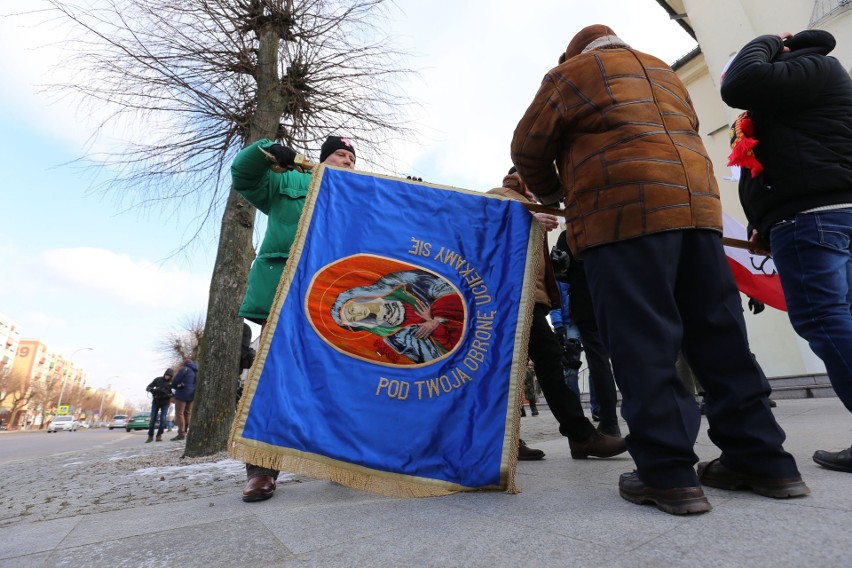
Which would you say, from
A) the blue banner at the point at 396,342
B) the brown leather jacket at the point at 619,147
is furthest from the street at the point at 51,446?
the brown leather jacket at the point at 619,147

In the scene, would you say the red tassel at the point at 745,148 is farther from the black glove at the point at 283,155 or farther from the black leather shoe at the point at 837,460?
the black glove at the point at 283,155

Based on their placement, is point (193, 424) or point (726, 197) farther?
point (726, 197)

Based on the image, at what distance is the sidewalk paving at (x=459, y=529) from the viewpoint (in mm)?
1124

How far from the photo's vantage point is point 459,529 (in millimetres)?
1436

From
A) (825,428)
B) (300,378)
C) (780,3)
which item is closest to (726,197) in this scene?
(780,3)

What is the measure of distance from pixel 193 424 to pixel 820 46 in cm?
574

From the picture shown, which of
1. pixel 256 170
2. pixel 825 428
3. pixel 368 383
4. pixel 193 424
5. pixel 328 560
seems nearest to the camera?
pixel 328 560

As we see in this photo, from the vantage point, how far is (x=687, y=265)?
69.7 inches

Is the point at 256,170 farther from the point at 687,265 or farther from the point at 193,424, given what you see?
the point at 193,424

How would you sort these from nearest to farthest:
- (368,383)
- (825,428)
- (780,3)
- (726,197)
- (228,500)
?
(368,383)
(228,500)
(825,428)
(780,3)
(726,197)

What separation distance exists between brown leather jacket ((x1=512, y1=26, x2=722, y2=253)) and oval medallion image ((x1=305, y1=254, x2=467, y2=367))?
2.31 ft

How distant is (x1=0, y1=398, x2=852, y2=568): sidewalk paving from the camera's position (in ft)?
3.69

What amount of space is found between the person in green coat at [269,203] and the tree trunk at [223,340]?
273 centimetres

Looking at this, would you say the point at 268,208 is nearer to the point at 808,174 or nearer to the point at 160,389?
the point at 808,174
